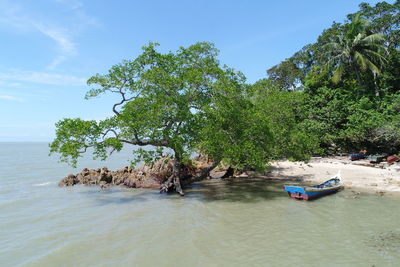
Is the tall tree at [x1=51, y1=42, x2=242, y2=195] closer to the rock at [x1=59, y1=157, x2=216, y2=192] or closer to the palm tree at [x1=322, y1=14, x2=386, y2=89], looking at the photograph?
the rock at [x1=59, y1=157, x2=216, y2=192]

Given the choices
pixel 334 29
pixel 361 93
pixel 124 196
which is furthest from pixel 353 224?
pixel 334 29

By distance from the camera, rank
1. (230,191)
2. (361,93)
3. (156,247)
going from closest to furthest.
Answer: (156,247) → (230,191) → (361,93)

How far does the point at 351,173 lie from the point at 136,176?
67.8 ft

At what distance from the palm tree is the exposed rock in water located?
22.3 meters

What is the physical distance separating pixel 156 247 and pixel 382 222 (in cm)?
1147

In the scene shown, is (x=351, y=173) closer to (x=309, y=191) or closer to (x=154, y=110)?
(x=309, y=191)

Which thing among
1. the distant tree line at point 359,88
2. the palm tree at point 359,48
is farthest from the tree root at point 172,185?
the palm tree at point 359,48

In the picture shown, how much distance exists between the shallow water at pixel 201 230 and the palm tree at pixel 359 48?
71.0 feet

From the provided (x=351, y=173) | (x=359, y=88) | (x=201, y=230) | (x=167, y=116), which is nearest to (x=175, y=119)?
(x=167, y=116)

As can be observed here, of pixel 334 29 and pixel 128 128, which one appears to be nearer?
pixel 128 128

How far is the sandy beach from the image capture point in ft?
72.5

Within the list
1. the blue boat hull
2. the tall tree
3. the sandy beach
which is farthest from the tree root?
the sandy beach

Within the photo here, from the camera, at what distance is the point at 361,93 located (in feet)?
124

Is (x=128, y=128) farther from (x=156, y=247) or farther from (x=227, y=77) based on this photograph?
(x=156, y=247)
